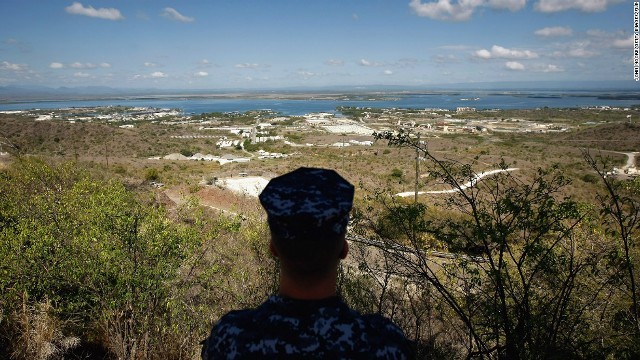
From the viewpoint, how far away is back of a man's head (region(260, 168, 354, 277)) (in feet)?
6.11

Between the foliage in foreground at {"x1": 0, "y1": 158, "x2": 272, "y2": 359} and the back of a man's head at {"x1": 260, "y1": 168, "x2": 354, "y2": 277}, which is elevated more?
the back of a man's head at {"x1": 260, "y1": 168, "x2": 354, "y2": 277}

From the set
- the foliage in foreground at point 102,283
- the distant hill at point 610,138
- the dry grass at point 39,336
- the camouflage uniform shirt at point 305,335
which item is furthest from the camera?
the distant hill at point 610,138

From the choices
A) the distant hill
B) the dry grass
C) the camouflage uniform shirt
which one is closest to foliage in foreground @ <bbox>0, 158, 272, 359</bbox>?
the dry grass

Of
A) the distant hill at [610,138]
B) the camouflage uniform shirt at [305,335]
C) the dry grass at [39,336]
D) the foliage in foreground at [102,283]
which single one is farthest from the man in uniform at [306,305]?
the distant hill at [610,138]

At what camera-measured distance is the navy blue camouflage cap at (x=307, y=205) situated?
1.86m

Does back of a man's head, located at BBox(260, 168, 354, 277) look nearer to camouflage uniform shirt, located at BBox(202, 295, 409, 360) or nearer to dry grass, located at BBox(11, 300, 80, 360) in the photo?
camouflage uniform shirt, located at BBox(202, 295, 409, 360)

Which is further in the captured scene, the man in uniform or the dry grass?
the dry grass

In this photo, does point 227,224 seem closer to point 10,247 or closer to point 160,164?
point 10,247

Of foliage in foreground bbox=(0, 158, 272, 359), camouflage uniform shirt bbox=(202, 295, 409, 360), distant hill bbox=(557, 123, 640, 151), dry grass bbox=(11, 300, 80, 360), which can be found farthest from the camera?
distant hill bbox=(557, 123, 640, 151)

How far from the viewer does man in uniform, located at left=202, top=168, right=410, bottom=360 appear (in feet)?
6.07

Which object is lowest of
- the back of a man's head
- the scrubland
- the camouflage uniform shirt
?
the scrubland

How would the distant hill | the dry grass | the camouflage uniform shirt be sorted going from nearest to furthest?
the camouflage uniform shirt < the dry grass < the distant hill

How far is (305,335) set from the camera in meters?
1.85

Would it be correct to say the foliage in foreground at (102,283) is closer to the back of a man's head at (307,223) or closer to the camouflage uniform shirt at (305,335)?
the camouflage uniform shirt at (305,335)
